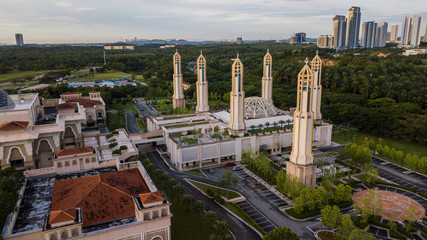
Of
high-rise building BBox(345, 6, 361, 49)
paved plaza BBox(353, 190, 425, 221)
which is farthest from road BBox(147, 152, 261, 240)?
high-rise building BBox(345, 6, 361, 49)

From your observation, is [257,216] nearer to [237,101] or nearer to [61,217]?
[61,217]

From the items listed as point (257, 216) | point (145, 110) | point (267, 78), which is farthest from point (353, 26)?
point (257, 216)

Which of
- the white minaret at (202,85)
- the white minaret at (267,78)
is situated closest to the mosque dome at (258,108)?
the white minaret at (267,78)

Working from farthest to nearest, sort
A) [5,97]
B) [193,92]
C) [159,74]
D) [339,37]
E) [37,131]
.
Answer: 1. [339,37]
2. [159,74]
3. [193,92]
4. [5,97]
5. [37,131]

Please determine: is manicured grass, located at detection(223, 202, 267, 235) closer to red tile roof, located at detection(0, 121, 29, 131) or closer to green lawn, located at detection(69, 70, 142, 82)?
red tile roof, located at detection(0, 121, 29, 131)

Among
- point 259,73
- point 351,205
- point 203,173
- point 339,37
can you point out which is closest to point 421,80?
point 259,73

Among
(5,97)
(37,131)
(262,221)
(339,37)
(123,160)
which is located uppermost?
(339,37)

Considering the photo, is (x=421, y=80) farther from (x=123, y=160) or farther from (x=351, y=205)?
(x=123, y=160)
